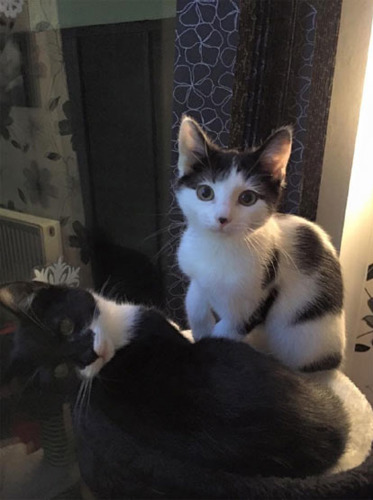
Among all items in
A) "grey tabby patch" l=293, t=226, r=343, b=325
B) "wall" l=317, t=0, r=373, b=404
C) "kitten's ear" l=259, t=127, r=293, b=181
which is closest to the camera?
"kitten's ear" l=259, t=127, r=293, b=181

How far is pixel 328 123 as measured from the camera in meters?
1.46

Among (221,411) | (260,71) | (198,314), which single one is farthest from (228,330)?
(260,71)

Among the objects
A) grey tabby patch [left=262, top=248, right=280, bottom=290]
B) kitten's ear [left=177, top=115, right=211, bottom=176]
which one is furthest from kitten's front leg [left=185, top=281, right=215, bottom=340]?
kitten's ear [left=177, top=115, right=211, bottom=176]

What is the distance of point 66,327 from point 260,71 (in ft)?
2.79

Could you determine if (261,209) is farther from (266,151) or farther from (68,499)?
(68,499)

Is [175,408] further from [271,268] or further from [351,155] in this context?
[351,155]

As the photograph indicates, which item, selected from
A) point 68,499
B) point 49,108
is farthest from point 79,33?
point 68,499

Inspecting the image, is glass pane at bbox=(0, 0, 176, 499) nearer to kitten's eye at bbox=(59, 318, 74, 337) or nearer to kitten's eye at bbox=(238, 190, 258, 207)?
kitten's eye at bbox=(59, 318, 74, 337)

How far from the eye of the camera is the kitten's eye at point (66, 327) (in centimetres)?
83

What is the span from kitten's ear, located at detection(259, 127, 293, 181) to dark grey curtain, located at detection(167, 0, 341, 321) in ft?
1.19

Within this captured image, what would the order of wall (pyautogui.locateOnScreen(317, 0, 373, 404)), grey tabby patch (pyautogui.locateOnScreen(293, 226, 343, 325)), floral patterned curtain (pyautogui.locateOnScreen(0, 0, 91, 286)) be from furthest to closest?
wall (pyautogui.locateOnScreen(317, 0, 373, 404)) < floral patterned curtain (pyautogui.locateOnScreen(0, 0, 91, 286)) < grey tabby patch (pyautogui.locateOnScreen(293, 226, 343, 325))

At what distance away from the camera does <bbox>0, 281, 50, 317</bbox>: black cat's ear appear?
80 cm

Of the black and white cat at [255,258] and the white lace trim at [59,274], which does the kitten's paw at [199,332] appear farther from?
the white lace trim at [59,274]

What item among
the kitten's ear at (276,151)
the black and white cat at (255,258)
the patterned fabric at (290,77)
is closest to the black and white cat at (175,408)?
the black and white cat at (255,258)
